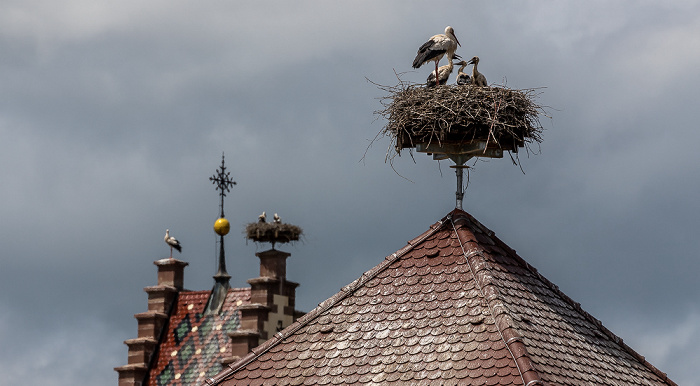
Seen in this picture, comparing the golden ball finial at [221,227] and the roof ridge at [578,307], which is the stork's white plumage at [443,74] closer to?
the roof ridge at [578,307]

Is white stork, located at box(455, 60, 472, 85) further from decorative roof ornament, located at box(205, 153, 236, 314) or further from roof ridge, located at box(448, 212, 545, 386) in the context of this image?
decorative roof ornament, located at box(205, 153, 236, 314)

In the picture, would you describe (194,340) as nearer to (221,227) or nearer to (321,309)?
(221,227)

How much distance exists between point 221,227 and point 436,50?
20.3m

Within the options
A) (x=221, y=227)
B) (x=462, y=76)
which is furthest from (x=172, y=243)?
(x=462, y=76)

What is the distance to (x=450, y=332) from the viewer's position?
14969 mm

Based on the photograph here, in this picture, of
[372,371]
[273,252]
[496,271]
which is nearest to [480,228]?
[496,271]

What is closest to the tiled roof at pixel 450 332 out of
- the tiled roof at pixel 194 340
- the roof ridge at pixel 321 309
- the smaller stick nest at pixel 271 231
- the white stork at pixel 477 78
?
the roof ridge at pixel 321 309

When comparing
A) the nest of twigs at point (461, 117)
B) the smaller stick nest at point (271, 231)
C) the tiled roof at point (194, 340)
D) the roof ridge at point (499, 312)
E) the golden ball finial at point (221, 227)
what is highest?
the golden ball finial at point (221, 227)

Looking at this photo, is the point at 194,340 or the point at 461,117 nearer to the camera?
the point at 461,117

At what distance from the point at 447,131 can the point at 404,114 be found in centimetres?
62

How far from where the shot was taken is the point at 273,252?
36.1 m

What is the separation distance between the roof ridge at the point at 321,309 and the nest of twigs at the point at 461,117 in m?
1.13

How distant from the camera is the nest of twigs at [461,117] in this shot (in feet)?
54.4

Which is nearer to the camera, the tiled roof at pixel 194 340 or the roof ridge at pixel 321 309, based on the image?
the roof ridge at pixel 321 309
